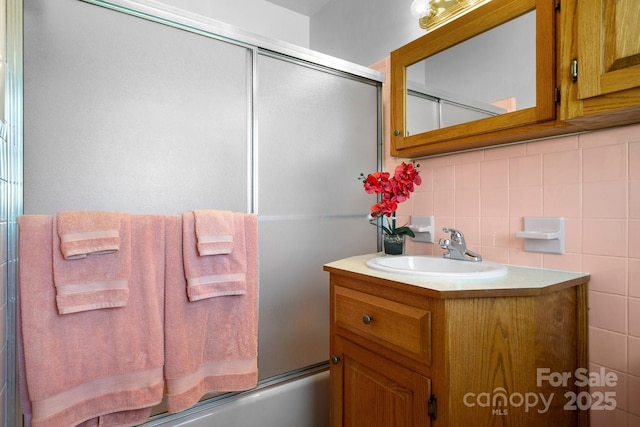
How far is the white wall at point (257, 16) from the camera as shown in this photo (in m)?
2.25

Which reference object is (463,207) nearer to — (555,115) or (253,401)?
(555,115)

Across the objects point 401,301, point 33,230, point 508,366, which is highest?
point 33,230

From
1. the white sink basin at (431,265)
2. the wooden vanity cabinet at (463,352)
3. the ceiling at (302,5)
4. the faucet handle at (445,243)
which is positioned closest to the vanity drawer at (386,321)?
the wooden vanity cabinet at (463,352)

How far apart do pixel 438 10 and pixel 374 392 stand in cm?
150

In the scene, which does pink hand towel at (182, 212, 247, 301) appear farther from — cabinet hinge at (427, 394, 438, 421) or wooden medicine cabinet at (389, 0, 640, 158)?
wooden medicine cabinet at (389, 0, 640, 158)

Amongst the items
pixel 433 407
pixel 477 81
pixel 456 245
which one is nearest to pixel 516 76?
pixel 477 81

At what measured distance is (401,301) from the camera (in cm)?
96

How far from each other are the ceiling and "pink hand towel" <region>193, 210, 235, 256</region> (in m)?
2.02

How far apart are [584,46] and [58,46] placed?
4.67ft

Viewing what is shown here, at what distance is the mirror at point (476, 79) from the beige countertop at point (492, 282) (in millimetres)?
534

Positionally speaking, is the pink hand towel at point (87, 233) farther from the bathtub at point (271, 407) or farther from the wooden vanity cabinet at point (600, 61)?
the wooden vanity cabinet at point (600, 61)

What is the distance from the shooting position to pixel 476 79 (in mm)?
1311

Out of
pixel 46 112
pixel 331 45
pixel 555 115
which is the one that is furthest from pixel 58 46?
pixel 331 45

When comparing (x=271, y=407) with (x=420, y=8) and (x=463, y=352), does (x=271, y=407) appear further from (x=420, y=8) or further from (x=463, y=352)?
(x=420, y=8)
